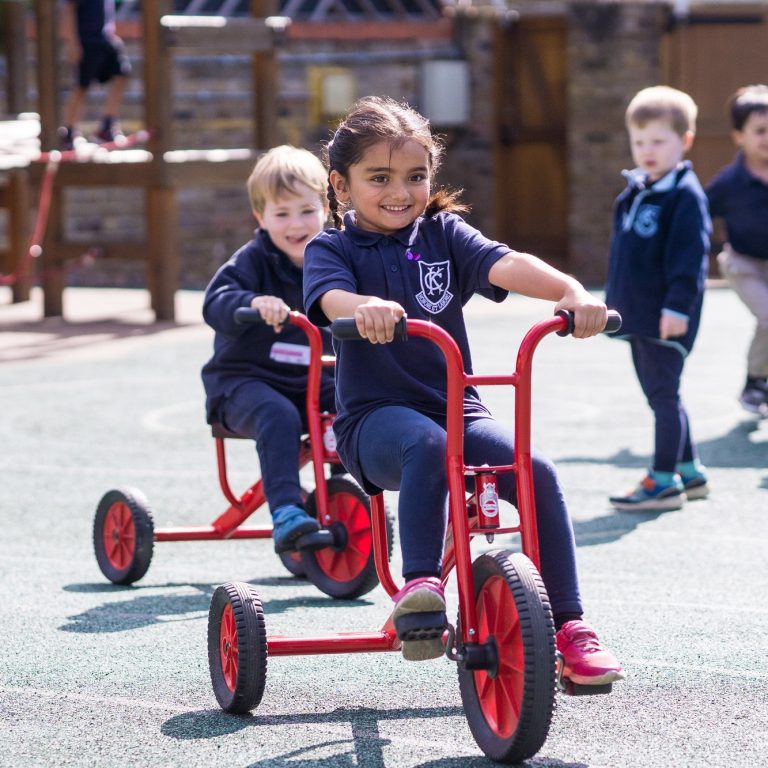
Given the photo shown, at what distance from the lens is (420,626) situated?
355 centimetres

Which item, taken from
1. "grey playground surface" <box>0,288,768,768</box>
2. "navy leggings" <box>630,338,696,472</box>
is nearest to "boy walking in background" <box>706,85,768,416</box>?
"grey playground surface" <box>0,288,768,768</box>

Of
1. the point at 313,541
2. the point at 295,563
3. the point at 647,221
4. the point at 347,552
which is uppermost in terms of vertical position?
the point at 647,221

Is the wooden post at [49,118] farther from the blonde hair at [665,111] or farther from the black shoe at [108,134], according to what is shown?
the blonde hair at [665,111]

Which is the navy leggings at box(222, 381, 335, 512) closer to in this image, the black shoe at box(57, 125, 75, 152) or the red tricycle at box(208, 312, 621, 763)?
the red tricycle at box(208, 312, 621, 763)

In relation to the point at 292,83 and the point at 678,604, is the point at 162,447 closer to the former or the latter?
the point at 678,604

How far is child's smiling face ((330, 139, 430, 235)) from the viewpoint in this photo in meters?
3.94

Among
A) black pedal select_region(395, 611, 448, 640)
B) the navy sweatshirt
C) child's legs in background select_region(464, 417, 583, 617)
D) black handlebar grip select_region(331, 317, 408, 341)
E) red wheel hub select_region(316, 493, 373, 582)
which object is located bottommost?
red wheel hub select_region(316, 493, 373, 582)

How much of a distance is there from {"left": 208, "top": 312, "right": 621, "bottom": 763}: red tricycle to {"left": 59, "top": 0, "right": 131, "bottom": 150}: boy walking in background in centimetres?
1075

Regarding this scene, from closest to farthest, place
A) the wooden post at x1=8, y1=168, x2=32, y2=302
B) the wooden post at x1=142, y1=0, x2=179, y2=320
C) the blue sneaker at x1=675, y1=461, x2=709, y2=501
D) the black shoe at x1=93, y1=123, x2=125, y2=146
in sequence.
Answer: the blue sneaker at x1=675, y1=461, x2=709, y2=501 → the wooden post at x1=142, y1=0, x2=179, y2=320 → the black shoe at x1=93, y1=123, x2=125, y2=146 → the wooden post at x1=8, y1=168, x2=32, y2=302

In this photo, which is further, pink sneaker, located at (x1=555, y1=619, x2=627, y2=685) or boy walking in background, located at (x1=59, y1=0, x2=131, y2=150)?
boy walking in background, located at (x1=59, y1=0, x2=131, y2=150)

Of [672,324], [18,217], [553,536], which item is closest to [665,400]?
[672,324]

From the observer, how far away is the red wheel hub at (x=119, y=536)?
543cm

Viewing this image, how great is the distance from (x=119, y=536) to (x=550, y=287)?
2.26m

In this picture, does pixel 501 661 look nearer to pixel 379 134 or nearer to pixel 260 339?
pixel 379 134
